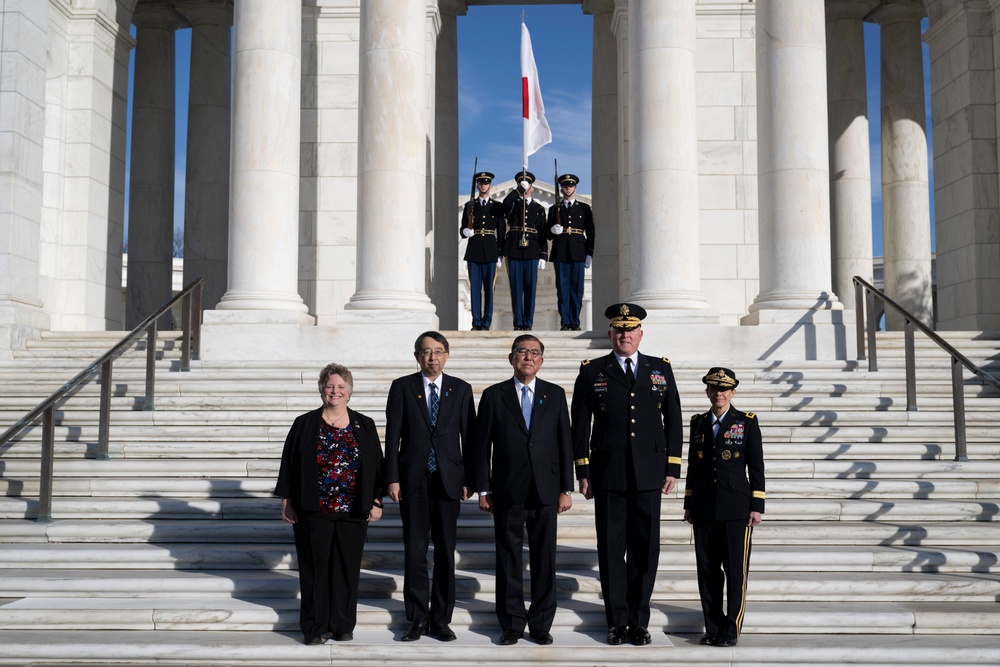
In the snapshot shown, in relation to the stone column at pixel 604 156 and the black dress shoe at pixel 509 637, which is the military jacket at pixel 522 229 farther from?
the black dress shoe at pixel 509 637

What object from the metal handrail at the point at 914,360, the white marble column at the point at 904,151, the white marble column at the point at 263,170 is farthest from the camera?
the white marble column at the point at 904,151

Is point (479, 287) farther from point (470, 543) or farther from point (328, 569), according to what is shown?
point (328, 569)

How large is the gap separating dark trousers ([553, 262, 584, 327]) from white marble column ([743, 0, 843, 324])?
3.23 m

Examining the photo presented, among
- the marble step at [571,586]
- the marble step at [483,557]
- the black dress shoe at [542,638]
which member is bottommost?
the black dress shoe at [542,638]

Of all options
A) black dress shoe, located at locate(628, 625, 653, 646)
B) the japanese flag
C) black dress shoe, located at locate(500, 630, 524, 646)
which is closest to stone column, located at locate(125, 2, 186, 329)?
the japanese flag

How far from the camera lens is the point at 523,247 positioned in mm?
20297

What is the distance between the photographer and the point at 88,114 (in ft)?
73.4

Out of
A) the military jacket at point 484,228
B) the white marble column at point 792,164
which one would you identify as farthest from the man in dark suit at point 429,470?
the military jacket at point 484,228

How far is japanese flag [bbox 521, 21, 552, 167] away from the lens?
23000 millimetres

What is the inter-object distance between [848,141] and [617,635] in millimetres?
23383

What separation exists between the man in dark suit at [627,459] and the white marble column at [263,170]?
31.8 ft

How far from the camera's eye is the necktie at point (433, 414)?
914 centimetres

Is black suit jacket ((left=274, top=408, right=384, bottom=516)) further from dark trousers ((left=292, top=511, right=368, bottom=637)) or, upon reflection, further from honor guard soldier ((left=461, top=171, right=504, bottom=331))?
honor guard soldier ((left=461, top=171, right=504, bottom=331))

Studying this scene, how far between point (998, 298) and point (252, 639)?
59.7ft
